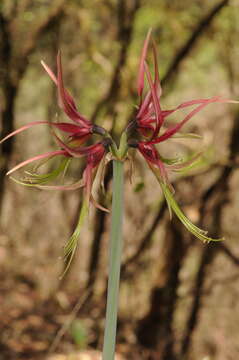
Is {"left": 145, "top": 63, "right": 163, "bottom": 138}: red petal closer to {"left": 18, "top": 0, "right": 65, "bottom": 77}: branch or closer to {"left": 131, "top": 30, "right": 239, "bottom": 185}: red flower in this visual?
{"left": 131, "top": 30, "right": 239, "bottom": 185}: red flower

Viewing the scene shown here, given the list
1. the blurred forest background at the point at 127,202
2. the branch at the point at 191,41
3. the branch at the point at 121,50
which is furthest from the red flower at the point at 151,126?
the branch at the point at 121,50

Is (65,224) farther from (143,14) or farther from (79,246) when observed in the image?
(143,14)

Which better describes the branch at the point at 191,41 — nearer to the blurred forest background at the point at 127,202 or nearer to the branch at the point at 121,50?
the blurred forest background at the point at 127,202

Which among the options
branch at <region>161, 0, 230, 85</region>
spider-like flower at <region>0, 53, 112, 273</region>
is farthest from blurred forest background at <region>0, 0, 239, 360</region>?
spider-like flower at <region>0, 53, 112, 273</region>

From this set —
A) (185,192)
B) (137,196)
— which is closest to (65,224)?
(137,196)

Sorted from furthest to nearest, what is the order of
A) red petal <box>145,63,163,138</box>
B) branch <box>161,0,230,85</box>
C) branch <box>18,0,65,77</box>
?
branch <box>18,0,65,77</box>, branch <box>161,0,230,85</box>, red petal <box>145,63,163,138</box>
